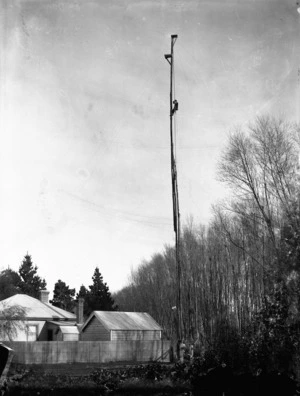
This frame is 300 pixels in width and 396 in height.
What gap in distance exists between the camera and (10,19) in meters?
8.92

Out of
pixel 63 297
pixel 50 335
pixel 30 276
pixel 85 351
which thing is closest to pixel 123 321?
pixel 50 335

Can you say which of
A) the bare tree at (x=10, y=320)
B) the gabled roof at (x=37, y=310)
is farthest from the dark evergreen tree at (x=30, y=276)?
the bare tree at (x=10, y=320)

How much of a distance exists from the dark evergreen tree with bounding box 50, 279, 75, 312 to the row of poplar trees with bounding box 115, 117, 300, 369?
19.2 metres

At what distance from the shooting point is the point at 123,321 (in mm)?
37812

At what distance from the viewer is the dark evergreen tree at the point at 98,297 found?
49.8m

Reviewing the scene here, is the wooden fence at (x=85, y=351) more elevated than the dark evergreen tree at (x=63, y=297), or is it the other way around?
the dark evergreen tree at (x=63, y=297)

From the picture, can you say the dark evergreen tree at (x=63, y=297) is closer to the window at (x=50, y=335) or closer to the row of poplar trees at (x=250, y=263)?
the row of poplar trees at (x=250, y=263)

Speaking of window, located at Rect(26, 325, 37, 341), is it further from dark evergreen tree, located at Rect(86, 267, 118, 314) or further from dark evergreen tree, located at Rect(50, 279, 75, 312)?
dark evergreen tree, located at Rect(50, 279, 75, 312)

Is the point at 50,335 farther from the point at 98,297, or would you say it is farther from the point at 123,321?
the point at 98,297

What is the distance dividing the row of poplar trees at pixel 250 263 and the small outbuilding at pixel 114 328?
368 centimetres

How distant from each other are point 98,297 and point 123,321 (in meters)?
12.5

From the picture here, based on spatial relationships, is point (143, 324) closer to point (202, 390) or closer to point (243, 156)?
point (243, 156)

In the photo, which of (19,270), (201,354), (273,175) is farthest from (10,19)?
(19,270)

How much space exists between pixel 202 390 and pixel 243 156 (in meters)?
14.2
